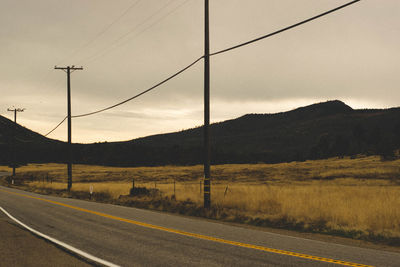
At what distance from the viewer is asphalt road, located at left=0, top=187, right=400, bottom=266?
7.41m

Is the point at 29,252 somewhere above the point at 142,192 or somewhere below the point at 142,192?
above

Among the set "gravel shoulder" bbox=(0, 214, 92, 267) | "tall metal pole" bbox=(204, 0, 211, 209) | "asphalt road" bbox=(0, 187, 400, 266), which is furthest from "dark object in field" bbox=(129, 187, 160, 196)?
"gravel shoulder" bbox=(0, 214, 92, 267)

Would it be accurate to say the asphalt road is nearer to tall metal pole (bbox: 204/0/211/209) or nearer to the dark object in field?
tall metal pole (bbox: 204/0/211/209)

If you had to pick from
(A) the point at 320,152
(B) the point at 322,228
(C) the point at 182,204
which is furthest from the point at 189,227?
(A) the point at 320,152

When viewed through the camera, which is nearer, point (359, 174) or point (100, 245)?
point (100, 245)

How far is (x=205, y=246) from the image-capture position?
882cm

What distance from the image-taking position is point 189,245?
8.95 meters

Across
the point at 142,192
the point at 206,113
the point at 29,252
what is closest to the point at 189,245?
the point at 29,252

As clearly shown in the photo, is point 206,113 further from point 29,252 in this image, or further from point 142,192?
point 29,252

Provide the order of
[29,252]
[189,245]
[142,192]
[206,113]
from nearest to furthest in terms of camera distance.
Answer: [29,252] < [189,245] < [206,113] < [142,192]

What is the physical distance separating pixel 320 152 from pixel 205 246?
12305cm

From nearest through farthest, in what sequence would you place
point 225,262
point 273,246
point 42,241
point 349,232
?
Result: point 225,262 → point 273,246 → point 42,241 → point 349,232

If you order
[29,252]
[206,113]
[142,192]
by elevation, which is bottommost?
[142,192]

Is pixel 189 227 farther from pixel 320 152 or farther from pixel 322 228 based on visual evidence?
pixel 320 152
